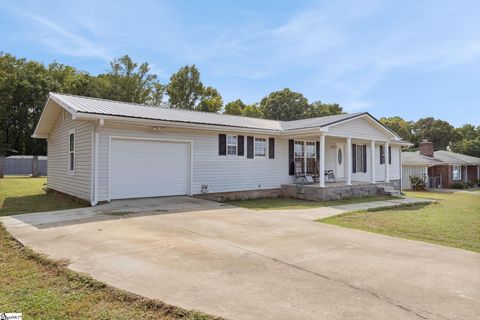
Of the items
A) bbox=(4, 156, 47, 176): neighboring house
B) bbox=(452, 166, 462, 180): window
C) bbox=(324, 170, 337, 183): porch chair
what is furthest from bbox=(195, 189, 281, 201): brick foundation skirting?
bbox=(452, 166, 462, 180): window

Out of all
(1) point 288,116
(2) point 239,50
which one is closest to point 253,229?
(2) point 239,50

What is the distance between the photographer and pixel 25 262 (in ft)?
15.4

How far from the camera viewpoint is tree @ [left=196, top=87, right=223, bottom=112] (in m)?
40.5

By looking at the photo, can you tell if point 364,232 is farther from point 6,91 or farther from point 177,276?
point 6,91

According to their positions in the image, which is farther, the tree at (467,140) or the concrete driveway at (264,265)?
the tree at (467,140)

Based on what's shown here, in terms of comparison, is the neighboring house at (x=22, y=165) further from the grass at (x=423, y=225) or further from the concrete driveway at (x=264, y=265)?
the grass at (x=423, y=225)

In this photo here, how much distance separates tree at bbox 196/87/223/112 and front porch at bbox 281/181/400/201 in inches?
1080

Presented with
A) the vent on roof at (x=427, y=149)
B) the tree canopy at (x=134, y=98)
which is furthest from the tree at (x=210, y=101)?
the vent on roof at (x=427, y=149)

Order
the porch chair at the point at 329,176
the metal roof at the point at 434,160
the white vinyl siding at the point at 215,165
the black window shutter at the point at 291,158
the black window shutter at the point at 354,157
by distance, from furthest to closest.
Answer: the metal roof at the point at 434,160, the black window shutter at the point at 354,157, the porch chair at the point at 329,176, the black window shutter at the point at 291,158, the white vinyl siding at the point at 215,165

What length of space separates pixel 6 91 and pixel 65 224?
104 ft

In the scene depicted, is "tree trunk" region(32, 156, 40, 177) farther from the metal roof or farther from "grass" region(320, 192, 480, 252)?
the metal roof

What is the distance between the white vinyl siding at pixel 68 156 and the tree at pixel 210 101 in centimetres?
2640

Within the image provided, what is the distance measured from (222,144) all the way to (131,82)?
2943cm

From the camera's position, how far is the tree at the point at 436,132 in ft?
164
